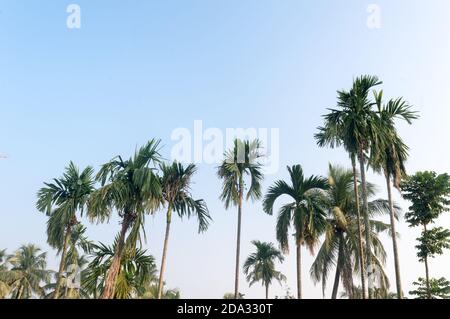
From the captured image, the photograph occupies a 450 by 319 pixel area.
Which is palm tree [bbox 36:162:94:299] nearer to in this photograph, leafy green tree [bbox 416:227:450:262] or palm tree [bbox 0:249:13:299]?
palm tree [bbox 0:249:13:299]

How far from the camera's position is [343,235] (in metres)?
23.0

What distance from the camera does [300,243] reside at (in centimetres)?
1992

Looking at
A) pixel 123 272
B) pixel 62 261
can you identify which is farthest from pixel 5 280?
pixel 123 272

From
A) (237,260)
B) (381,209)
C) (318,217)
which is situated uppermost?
(381,209)

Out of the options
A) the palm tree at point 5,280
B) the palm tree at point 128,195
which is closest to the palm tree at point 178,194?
the palm tree at point 128,195

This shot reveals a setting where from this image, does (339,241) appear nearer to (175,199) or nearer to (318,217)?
(318,217)

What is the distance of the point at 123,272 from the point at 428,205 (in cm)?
1889

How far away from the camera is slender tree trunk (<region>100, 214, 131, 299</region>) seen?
1376cm

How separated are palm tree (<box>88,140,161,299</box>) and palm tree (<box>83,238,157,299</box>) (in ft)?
1.44

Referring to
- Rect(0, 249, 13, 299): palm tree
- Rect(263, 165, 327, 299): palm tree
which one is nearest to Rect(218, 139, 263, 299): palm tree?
Rect(263, 165, 327, 299): palm tree

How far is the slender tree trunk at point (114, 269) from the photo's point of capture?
13758 mm

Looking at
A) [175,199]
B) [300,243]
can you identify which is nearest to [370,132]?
[300,243]
